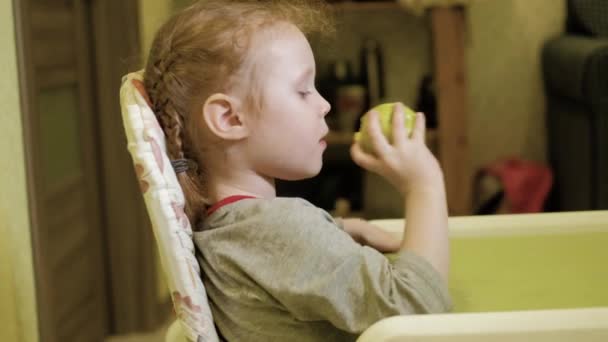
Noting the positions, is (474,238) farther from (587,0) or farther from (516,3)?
(516,3)

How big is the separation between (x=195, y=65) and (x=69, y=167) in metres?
1.14

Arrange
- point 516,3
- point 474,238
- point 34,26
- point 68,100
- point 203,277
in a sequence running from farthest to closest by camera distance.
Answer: point 516,3, point 68,100, point 34,26, point 474,238, point 203,277

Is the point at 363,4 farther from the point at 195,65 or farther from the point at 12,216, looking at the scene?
the point at 195,65

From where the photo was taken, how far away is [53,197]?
5.68 feet

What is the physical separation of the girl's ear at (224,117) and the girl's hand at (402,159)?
0.15 metres

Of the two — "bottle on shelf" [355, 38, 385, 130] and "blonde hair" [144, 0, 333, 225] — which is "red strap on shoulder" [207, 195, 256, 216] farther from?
"bottle on shelf" [355, 38, 385, 130]

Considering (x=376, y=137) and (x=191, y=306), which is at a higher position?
(x=376, y=137)

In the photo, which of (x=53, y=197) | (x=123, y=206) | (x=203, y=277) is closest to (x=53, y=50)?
(x=53, y=197)

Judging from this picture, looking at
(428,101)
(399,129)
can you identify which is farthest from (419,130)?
(428,101)

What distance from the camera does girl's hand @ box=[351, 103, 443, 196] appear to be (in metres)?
0.83

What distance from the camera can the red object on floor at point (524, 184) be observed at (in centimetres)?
248

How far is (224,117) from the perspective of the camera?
0.86 metres

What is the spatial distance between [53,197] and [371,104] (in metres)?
1.21

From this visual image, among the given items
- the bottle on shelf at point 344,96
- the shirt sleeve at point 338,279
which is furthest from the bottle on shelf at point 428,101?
the shirt sleeve at point 338,279
